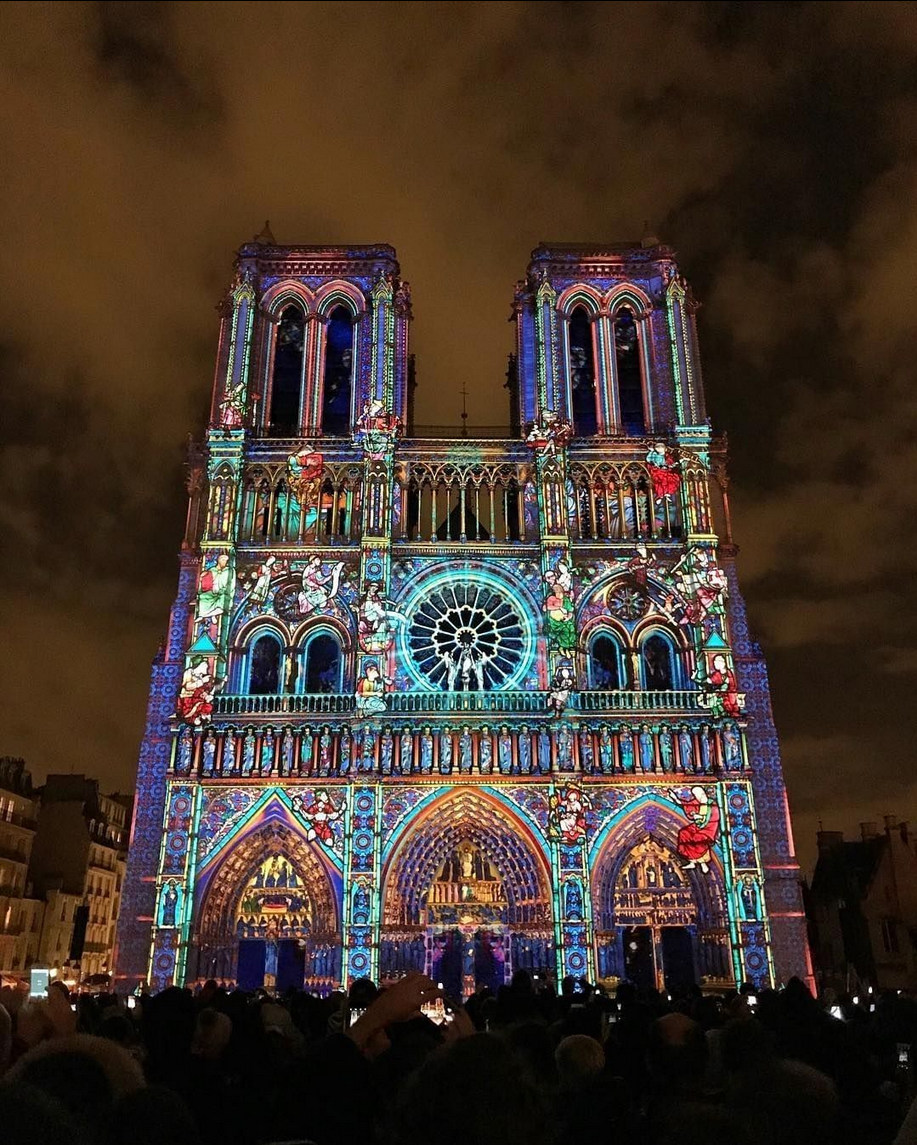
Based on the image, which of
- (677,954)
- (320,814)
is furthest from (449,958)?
(677,954)

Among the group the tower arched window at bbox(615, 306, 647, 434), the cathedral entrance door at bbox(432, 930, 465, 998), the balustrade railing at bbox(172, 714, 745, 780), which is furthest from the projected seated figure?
the tower arched window at bbox(615, 306, 647, 434)

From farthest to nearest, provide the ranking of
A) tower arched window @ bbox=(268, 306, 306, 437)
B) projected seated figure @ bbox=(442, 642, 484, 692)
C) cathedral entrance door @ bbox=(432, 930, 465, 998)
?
tower arched window @ bbox=(268, 306, 306, 437), projected seated figure @ bbox=(442, 642, 484, 692), cathedral entrance door @ bbox=(432, 930, 465, 998)

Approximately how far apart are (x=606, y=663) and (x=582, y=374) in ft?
37.9

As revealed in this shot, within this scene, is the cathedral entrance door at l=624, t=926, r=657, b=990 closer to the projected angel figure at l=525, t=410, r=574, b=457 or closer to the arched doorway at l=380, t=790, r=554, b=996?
the arched doorway at l=380, t=790, r=554, b=996

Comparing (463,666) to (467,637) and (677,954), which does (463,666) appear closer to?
A: (467,637)

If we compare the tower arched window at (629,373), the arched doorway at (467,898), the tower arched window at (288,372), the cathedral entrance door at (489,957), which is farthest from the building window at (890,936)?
the tower arched window at (288,372)

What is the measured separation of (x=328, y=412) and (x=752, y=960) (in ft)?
76.3

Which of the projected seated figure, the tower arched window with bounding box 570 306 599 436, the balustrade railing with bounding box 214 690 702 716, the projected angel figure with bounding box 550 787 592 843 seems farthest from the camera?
the tower arched window with bounding box 570 306 599 436

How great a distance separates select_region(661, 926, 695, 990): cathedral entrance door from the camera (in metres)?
28.0

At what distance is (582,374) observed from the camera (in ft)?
119

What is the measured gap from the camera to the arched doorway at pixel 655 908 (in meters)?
27.5

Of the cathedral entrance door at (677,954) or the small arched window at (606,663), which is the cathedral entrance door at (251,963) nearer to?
the cathedral entrance door at (677,954)

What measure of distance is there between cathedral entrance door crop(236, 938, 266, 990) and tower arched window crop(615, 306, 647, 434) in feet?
70.7

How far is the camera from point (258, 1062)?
590 centimetres
